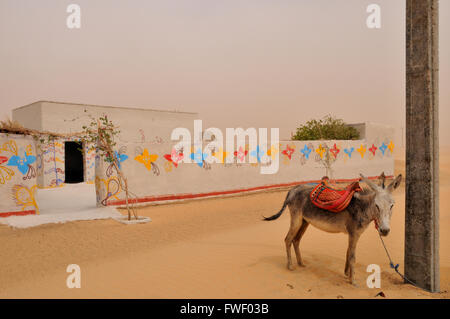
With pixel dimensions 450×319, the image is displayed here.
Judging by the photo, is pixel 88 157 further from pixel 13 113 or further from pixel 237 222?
pixel 237 222

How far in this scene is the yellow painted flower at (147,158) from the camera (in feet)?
38.0

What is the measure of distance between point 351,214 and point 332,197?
1.19 feet

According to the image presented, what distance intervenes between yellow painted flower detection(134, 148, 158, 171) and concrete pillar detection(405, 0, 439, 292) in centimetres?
927

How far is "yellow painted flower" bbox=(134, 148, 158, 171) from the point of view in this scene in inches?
456

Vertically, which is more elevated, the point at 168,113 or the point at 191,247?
the point at 168,113

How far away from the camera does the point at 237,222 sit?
31.5 feet

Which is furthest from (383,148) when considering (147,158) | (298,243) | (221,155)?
(298,243)

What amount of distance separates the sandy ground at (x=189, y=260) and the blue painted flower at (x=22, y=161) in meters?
1.90

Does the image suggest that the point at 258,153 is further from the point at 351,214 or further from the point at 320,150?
the point at 351,214

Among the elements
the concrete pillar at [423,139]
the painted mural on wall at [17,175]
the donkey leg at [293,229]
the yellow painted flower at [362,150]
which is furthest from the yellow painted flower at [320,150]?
the painted mural on wall at [17,175]
